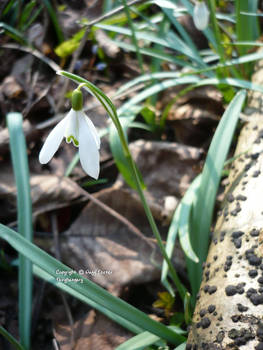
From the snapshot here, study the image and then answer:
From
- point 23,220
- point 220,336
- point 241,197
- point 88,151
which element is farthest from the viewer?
point 23,220

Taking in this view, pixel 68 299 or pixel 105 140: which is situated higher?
pixel 105 140

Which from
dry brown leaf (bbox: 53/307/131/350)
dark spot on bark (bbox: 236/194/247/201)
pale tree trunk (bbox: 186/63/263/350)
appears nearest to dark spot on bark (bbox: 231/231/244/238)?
pale tree trunk (bbox: 186/63/263/350)

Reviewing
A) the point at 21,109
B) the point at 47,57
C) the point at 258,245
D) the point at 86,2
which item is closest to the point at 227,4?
the point at 86,2

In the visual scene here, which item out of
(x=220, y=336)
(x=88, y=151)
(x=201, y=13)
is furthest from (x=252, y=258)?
(x=201, y=13)

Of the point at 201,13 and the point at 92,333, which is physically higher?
the point at 201,13

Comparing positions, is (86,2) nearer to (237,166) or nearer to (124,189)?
(124,189)

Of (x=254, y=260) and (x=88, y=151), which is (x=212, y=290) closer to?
(x=254, y=260)
